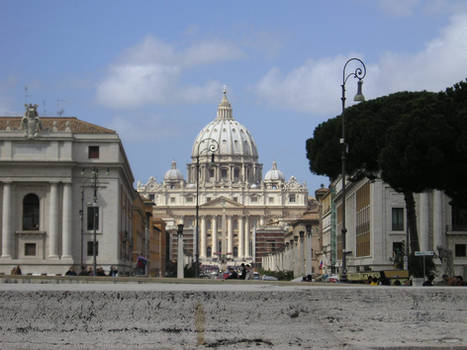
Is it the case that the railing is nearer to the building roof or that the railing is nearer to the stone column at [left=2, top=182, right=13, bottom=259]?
the building roof

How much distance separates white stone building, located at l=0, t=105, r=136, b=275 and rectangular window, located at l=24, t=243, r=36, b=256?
0.19 feet

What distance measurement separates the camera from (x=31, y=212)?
202 feet

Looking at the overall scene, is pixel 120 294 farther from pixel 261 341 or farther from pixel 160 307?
pixel 261 341

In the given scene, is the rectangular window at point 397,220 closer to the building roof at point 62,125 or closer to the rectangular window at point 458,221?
the rectangular window at point 458,221

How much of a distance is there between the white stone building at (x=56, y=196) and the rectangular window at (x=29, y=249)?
0.06m

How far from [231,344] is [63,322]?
57.8 inches

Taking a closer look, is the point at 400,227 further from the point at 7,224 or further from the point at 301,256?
the point at 301,256

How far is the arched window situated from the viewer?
6134 centimetres

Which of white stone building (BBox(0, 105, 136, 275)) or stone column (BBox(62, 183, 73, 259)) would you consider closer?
stone column (BBox(62, 183, 73, 259))

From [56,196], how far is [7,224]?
320 cm

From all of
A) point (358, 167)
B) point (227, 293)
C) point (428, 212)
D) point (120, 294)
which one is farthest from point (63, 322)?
point (428, 212)

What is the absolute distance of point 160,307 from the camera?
9.18 meters

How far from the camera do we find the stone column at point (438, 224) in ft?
143

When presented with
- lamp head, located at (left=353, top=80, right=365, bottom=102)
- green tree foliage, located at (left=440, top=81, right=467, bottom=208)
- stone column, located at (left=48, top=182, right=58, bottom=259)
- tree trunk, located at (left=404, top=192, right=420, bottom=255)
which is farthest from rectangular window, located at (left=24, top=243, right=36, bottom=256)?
green tree foliage, located at (left=440, top=81, right=467, bottom=208)
